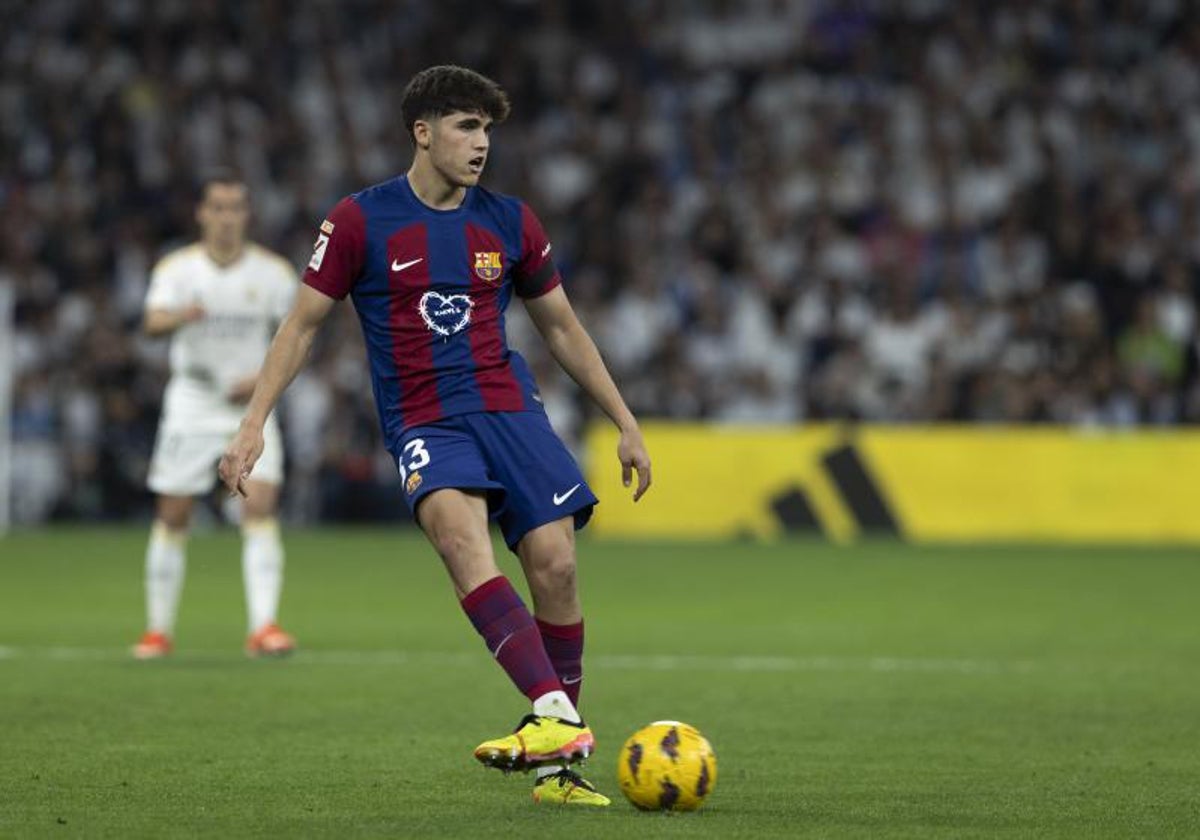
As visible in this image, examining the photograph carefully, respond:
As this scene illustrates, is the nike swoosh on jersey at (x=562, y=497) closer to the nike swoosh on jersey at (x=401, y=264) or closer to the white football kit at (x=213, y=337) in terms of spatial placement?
the nike swoosh on jersey at (x=401, y=264)

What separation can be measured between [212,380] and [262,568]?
1181 mm

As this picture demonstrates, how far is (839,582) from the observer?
58.2 feet

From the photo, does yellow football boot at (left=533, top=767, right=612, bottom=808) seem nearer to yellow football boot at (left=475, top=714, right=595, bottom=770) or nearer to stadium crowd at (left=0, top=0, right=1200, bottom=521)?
yellow football boot at (left=475, top=714, right=595, bottom=770)

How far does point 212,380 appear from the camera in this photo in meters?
12.7

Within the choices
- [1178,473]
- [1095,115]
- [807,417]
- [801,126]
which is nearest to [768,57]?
Answer: [801,126]

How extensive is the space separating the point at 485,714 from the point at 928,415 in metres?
14.2

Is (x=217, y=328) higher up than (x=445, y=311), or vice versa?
(x=217, y=328)

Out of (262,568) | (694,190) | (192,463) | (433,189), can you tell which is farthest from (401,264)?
(694,190)

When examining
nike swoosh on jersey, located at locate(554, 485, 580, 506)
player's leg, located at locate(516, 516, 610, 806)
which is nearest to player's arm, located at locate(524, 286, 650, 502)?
nike swoosh on jersey, located at locate(554, 485, 580, 506)

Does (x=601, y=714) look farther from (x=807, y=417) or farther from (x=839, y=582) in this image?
→ (x=807, y=417)

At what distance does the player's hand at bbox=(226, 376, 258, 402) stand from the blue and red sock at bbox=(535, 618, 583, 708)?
5011mm

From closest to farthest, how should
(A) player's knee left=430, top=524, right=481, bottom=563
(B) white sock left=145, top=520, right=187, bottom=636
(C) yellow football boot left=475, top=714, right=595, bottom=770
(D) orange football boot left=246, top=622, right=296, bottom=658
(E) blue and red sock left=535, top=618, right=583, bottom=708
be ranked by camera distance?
1. (C) yellow football boot left=475, top=714, right=595, bottom=770
2. (A) player's knee left=430, top=524, right=481, bottom=563
3. (E) blue and red sock left=535, top=618, right=583, bottom=708
4. (D) orange football boot left=246, top=622, right=296, bottom=658
5. (B) white sock left=145, top=520, right=187, bottom=636

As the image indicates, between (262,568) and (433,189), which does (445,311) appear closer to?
(433,189)

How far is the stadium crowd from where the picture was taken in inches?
939
